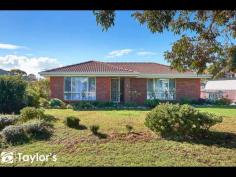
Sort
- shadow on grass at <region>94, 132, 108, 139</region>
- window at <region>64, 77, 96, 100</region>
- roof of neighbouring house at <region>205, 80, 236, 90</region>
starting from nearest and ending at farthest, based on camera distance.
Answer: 1. shadow on grass at <region>94, 132, 108, 139</region>
2. window at <region>64, 77, 96, 100</region>
3. roof of neighbouring house at <region>205, 80, 236, 90</region>

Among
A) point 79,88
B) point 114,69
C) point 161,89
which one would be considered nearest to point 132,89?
point 114,69

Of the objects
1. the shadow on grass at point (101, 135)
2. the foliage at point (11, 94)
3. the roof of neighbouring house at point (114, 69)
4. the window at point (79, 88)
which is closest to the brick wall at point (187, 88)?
the roof of neighbouring house at point (114, 69)

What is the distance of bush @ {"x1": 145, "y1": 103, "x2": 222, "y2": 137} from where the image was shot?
990 cm

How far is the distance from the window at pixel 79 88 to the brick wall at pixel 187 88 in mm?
6312

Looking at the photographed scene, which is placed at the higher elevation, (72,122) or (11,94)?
(11,94)

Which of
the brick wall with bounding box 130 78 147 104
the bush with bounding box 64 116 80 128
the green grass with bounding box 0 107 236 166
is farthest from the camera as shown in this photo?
the brick wall with bounding box 130 78 147 104

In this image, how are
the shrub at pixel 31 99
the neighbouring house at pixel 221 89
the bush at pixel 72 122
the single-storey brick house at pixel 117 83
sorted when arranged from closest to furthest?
the bush at pixel 72 122 < the shrub at pixel 31 99 < the single-storey brick house at pixel 117 83 < the neighbouring house at pixel 221 89

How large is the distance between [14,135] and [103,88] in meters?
15.1

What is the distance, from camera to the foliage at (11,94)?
52.4 ft

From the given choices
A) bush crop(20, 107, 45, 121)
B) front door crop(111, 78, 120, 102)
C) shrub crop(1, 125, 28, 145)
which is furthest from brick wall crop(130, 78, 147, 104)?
shrub crop(1, 125, 28, 145)

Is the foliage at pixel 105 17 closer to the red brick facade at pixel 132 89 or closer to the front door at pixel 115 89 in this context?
the red brick facade at pixel 132 89

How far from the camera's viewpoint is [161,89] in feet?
86.9

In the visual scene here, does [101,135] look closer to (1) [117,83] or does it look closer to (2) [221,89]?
(1) [117,83]

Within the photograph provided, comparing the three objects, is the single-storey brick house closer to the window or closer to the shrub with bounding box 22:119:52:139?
the window
